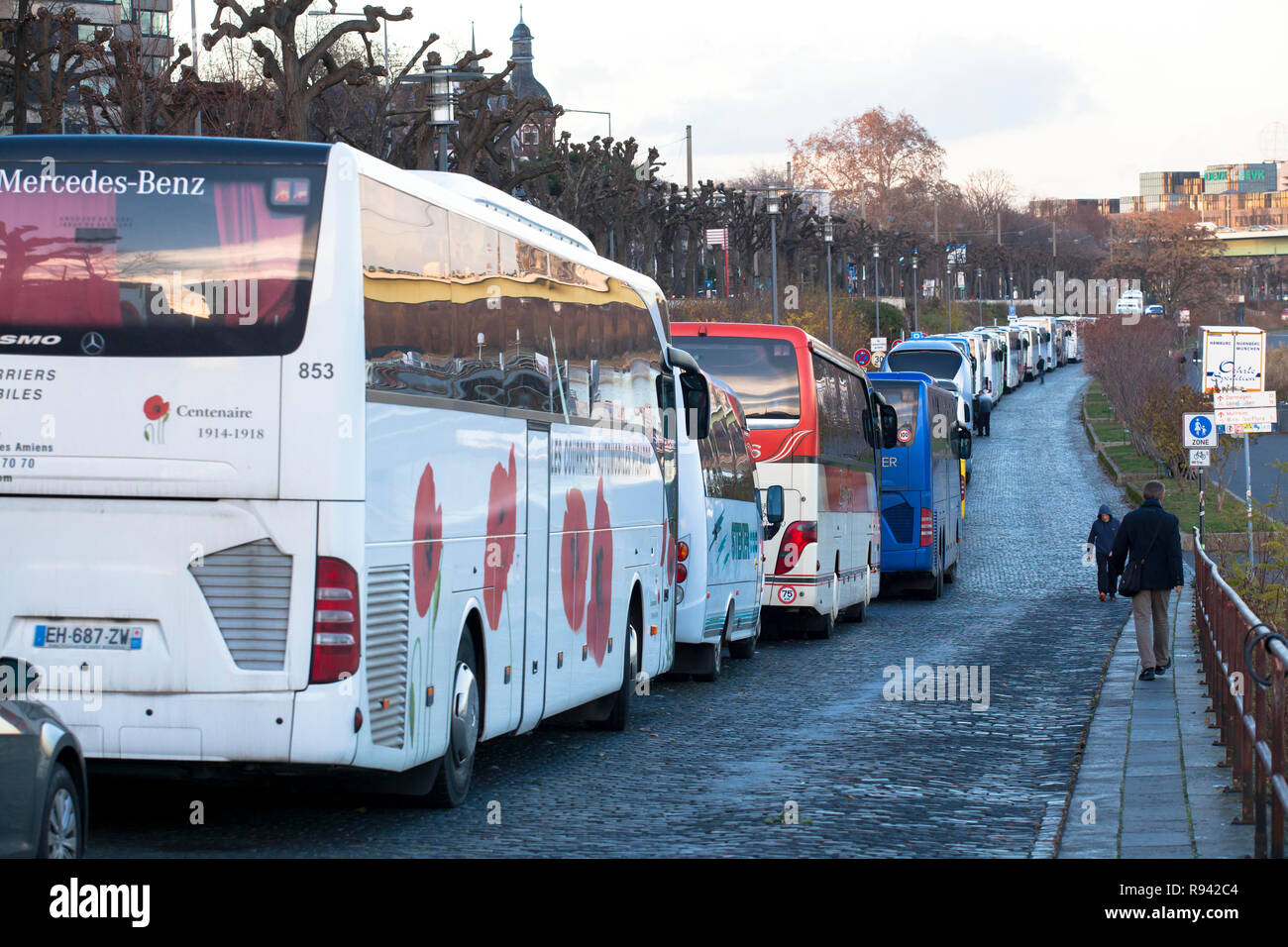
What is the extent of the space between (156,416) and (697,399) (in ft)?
29.2

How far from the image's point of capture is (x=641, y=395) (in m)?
14.9

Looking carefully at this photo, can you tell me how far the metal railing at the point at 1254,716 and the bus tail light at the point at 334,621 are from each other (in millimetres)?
3734

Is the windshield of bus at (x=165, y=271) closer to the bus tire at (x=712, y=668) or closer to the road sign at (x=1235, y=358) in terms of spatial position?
the bus tire at (x=712, y=668)

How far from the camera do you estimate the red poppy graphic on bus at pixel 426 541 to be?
29.5 feet

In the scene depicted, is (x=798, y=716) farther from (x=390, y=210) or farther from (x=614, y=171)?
(x=614, y=171)

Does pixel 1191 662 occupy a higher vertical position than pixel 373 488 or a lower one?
lower

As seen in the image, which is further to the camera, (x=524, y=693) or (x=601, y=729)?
(x=601, y=729)

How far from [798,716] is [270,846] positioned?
6.73 meters

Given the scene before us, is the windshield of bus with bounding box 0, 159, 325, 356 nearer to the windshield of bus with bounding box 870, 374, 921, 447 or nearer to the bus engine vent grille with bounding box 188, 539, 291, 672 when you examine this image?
the bus engine vent grille with bounding box 188, 539, 291, 672

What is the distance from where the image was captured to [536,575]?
446 inches

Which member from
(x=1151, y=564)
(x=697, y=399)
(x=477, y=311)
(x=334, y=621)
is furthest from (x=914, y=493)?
(x=334, y=621)

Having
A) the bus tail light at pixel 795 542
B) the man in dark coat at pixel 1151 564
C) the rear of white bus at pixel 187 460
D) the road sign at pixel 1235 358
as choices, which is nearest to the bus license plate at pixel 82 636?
the rear of white bus at pixel 187 460

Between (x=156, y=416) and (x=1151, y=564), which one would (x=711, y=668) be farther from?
(x=156, y=416)
